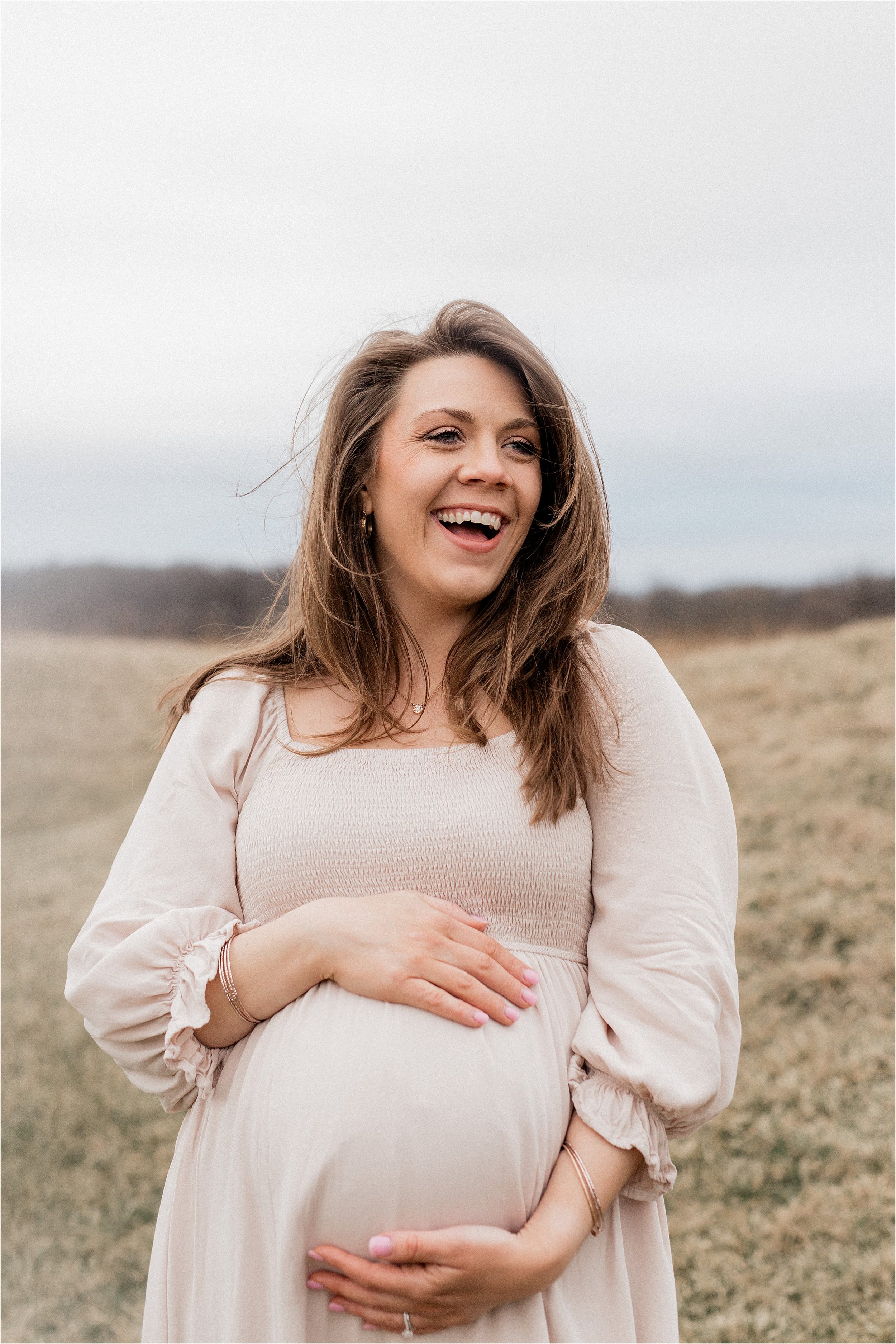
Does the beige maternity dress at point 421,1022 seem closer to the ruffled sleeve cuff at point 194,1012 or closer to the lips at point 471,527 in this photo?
the ruffled sleeve cuff at point 194,1012

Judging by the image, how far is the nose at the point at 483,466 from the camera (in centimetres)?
153

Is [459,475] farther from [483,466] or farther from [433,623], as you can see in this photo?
[433,623]

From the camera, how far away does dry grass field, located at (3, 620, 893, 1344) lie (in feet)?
10.6

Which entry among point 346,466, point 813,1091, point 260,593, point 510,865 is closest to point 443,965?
point 510,865

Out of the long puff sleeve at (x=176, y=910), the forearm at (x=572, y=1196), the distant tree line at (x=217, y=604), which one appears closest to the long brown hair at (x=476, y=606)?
the long puff sleeve at (x=176, y=910)

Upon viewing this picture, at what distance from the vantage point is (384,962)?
1330 millimetres

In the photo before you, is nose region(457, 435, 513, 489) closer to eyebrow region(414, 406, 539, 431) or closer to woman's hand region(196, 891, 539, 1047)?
eyebrow region(414, 406, 539, 431)

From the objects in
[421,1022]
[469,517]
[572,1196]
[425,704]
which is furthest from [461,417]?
[572,1196]

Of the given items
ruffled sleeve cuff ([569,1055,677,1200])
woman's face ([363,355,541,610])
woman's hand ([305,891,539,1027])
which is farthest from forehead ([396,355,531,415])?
ruffled sleeve cuff ([569,1055,677,1200])

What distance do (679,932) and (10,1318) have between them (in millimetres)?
3308

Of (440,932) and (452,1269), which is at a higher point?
(440,932)

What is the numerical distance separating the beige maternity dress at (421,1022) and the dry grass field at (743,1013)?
2137 mm

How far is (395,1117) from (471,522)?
859 mm

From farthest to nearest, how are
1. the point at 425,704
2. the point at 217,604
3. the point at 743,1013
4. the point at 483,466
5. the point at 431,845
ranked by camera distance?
the point at 217,604 → the point at 743,1013 → the point at 425,704 → the point at 483,466 → the point at 431,845
